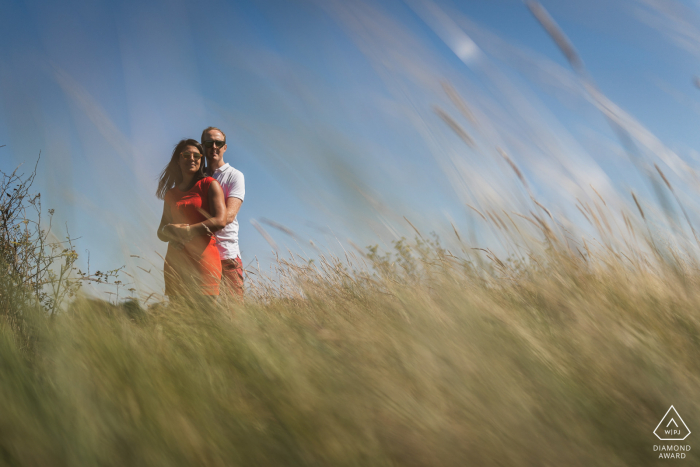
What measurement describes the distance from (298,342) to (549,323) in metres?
0.55

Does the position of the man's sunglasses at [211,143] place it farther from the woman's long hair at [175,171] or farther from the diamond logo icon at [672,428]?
the diamond logo icon at [672,428]

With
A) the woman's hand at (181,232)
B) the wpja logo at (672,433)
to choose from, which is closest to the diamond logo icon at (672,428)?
the wpja logo at (672,433)

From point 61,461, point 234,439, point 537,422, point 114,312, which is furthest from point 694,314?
point 114,312

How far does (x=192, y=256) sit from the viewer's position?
1962 millimetres

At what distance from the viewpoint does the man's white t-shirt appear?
7.92 feet

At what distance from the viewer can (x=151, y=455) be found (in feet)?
1.53

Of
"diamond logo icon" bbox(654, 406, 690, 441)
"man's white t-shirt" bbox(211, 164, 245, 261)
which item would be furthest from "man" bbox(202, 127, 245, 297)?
"diamond logo icon" bbox(654, 406, 690, 441)

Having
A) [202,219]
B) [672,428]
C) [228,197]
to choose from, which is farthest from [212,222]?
[672,428]

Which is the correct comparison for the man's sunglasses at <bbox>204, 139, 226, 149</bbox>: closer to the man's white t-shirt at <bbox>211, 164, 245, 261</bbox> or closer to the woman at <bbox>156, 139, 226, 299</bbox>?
the woman at <bbox>156, 139, 226, 299</bbox>

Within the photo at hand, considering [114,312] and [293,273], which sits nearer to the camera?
[114,312]

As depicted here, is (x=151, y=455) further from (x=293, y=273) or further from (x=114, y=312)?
(x=293, y=273)

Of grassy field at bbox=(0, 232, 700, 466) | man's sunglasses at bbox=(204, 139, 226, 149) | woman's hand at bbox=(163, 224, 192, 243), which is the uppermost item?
man's sunglasses at bbox=(204, 139, 226, 149)

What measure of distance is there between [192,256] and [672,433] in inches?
76.0

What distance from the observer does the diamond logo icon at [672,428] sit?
528 millimetres
